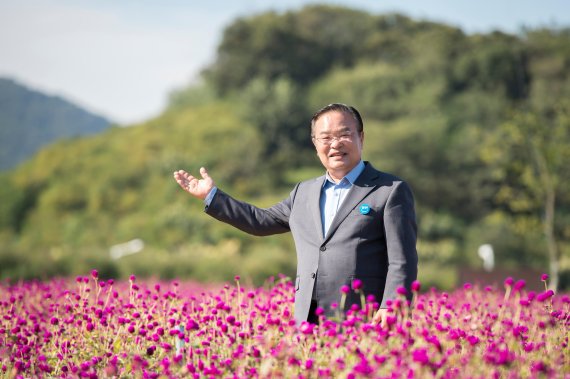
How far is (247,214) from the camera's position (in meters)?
3.88

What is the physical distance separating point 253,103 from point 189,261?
22.8m

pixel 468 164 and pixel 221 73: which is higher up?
pixel 221 73

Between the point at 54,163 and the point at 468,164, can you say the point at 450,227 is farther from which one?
the point at 54,163

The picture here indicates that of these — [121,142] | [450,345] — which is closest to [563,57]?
[121,142]

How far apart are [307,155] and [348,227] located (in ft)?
108

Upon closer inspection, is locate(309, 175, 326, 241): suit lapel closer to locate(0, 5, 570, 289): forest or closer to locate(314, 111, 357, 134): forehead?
locate(314, 111, 357, 134): forehead

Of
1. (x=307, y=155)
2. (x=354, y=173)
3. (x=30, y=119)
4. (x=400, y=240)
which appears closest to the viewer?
(x=400, y=240)

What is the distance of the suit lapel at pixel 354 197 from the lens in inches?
139

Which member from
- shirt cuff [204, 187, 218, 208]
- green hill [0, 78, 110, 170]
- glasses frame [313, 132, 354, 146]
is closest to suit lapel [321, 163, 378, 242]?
glasses frame [313, 132, 354, 146]

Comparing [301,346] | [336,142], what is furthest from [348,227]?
[301,346]

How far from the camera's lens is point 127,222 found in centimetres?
2789

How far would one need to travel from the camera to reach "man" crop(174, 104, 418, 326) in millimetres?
3422

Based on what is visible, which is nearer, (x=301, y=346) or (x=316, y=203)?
(x=301, y=346)

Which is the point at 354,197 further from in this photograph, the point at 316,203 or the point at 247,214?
the point at 247,214
